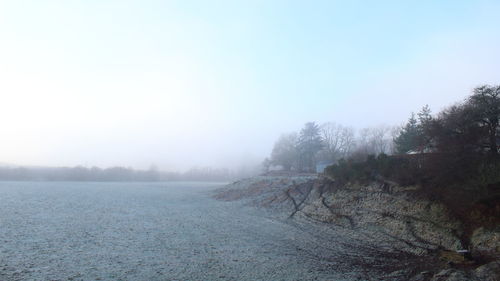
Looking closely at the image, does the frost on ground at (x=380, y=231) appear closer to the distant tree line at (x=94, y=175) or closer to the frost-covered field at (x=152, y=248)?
the frost-covered field at (x=152, y=248)

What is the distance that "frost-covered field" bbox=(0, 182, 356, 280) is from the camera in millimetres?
11938

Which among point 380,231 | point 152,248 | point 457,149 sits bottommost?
point 380,231

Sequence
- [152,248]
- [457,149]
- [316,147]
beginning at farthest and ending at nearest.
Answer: [316,147], [457,149], [152,248]

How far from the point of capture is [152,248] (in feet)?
52.2

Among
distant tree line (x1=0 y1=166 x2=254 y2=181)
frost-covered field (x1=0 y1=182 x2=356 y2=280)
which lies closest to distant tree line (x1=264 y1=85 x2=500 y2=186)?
frost-covered field (x1=0 y1=182 x2=356 y2=280)

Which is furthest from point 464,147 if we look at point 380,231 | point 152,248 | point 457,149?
point 152,248

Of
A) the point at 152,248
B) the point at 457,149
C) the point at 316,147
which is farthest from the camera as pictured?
the point at 316,147

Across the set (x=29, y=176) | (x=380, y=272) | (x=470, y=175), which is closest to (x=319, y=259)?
(x=380, y=272)

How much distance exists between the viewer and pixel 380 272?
41.2 feet

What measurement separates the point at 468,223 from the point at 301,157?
221ft

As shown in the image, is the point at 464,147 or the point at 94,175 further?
the point at 94,175

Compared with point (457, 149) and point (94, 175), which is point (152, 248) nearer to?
point (457, 149)

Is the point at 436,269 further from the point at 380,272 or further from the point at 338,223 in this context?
the point at 338,223

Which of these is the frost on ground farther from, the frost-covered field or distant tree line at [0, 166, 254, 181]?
distant tree line at [0, 166, 254, 181]
